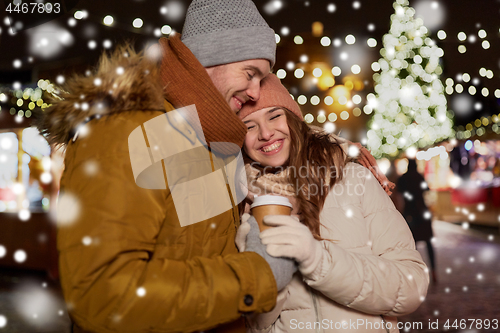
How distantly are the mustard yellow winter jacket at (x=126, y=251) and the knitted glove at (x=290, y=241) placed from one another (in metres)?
0.09

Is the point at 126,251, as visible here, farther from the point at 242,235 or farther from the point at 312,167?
the point at 312,167

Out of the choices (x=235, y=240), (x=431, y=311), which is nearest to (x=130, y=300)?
(x=235, y=240)

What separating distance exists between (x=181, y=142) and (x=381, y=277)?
0.96 metres

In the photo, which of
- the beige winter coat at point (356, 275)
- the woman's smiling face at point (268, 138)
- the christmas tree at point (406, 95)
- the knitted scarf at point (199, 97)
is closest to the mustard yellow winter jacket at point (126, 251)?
the knitted scarf at point (199, 97)

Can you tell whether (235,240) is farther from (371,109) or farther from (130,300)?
(371,109)

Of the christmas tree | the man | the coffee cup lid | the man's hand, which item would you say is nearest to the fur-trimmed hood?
the man

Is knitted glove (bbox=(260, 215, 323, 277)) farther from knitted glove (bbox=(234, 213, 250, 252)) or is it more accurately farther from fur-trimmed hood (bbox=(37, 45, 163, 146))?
fur-trimmed hood (bbox=(37, 45, 163, 146))

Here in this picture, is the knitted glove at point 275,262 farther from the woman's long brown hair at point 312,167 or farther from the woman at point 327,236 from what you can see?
the woman's long brown hair at point 312,167

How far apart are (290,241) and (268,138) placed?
865 mm

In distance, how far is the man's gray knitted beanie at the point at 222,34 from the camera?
67.6 inches

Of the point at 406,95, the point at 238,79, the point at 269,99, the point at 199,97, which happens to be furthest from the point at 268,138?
the point at 406,95

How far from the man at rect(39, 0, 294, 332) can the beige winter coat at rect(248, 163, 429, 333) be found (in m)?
0.26

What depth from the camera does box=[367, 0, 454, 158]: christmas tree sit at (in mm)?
12180

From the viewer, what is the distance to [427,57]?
12281 millimetres
